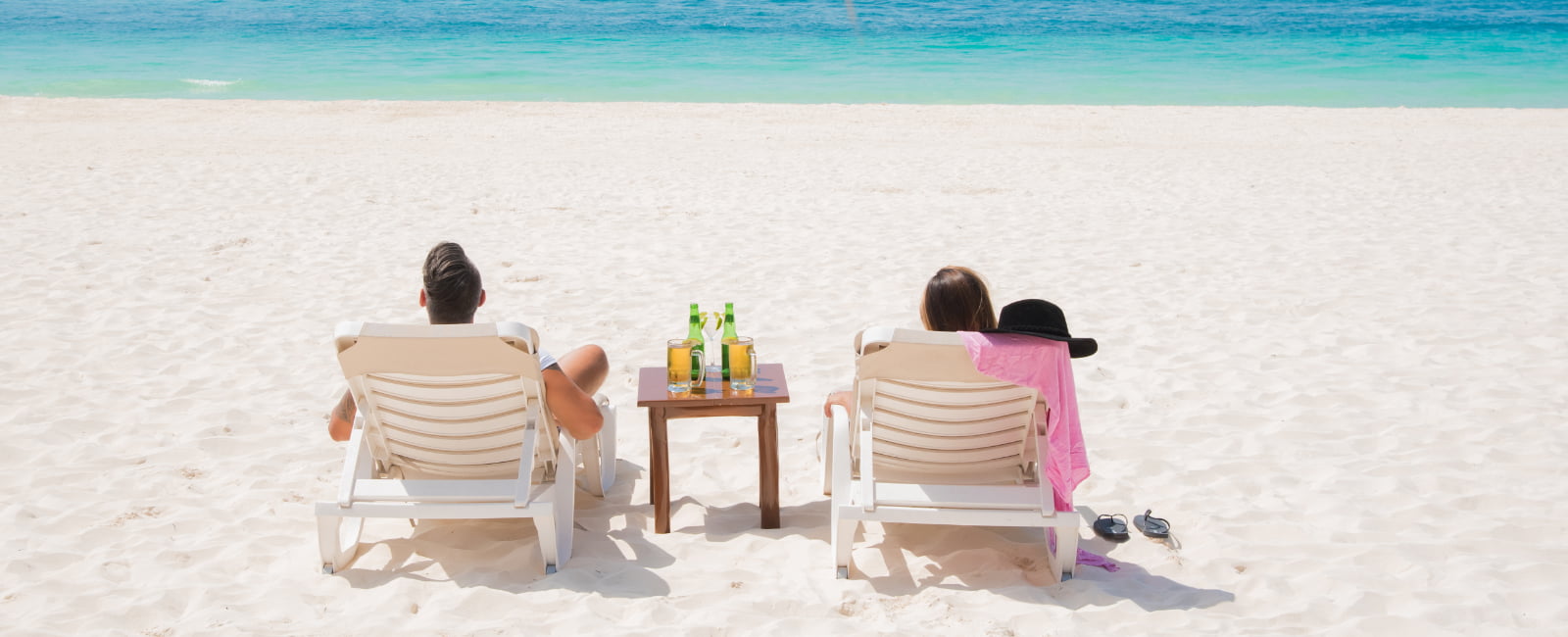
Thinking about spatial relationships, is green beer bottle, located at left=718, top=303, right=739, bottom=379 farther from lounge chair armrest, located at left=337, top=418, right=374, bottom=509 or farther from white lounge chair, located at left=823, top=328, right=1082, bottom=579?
lounge chair armrest, located at left=337, top=418, right=374, bottom=509

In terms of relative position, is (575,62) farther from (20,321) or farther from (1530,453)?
(1530,453)

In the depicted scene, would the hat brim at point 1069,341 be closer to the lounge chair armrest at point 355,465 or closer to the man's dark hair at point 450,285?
the man's dark hair at point 450,285

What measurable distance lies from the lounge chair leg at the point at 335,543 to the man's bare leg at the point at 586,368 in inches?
33.6

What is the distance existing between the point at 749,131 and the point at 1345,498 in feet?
42.1

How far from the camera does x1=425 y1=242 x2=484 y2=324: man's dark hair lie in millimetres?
3262

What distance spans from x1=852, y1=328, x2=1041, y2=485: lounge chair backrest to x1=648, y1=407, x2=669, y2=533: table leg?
0.64 meters

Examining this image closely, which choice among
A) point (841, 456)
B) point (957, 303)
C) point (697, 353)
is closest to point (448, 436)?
point (697, 353)

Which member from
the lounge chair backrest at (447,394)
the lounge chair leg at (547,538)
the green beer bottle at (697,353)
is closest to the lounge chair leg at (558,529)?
the lounge chair leg at (547,538)

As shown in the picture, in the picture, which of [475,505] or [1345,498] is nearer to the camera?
[475,505]

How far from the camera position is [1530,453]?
4273 millimetres

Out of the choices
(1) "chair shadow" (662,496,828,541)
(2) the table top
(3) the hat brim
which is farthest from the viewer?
(1) "chair shadow" (662,496,828,541)

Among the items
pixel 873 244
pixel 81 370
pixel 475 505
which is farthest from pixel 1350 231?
pixel 81 370

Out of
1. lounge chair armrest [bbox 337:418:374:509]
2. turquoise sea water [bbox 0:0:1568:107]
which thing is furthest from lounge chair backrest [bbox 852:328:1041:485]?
turquoise sea water [bbox 0:0:1568:107]

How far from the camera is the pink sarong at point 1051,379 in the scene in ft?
9.96
